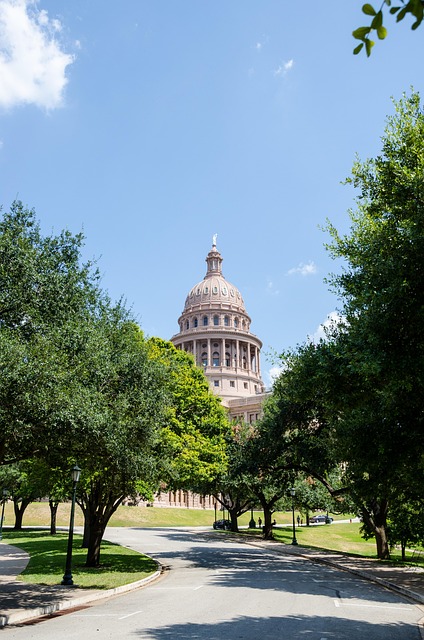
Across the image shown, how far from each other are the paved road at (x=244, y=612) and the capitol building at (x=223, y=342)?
113559 millimetres

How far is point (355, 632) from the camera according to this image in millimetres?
11938

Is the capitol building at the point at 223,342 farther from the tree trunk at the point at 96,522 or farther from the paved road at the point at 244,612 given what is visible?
the paved road at the point at 244,612

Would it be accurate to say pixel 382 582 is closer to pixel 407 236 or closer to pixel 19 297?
pixel 407 236

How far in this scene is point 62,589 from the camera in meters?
18.2

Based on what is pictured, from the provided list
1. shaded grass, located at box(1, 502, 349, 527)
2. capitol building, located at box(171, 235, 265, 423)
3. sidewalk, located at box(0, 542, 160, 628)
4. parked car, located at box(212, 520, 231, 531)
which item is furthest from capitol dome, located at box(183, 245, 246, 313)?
sidewalk, located at box(0, 542, 160, 628)

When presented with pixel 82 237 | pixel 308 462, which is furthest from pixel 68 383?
pixel 308 462

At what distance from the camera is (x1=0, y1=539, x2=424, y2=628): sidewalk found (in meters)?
14.4

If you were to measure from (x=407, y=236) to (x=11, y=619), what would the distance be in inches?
512

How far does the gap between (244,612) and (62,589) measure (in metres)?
6.98

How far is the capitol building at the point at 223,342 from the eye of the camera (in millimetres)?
141375

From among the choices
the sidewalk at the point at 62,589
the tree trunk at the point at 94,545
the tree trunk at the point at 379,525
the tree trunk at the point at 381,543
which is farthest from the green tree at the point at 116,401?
the tree trunk at the point at 381,543

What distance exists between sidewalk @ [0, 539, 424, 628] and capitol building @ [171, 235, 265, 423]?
353 ft

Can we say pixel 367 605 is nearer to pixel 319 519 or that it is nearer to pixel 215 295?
pixel 319 519

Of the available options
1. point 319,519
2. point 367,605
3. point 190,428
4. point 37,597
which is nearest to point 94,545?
point 37,597
